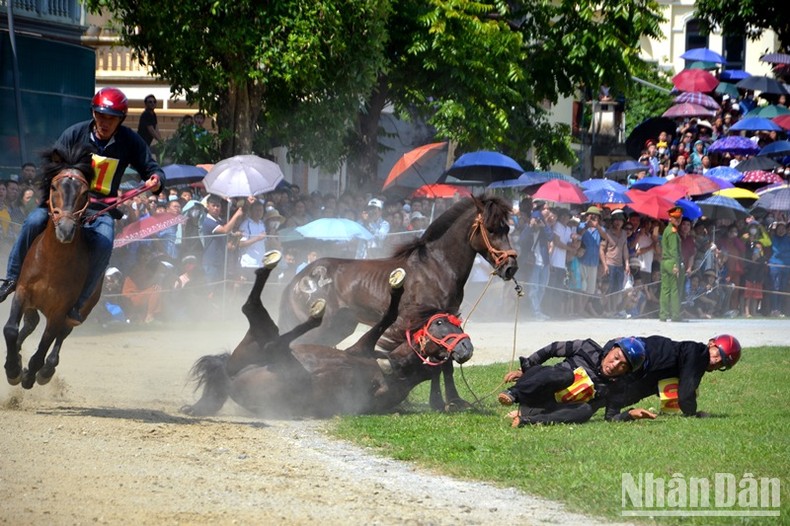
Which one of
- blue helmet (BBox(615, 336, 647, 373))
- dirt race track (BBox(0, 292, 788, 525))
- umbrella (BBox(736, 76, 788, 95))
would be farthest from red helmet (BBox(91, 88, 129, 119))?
umbrella (BBox(736, 76, 788, 95))

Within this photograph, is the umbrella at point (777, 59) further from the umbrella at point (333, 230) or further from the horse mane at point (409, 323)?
the horse mane at point (409, 323)

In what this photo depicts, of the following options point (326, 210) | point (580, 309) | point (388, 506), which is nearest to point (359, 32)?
point (326, 210)

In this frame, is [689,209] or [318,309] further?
[689,209]

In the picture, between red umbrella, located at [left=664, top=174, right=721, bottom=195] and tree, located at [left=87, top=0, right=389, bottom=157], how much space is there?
7.39 m

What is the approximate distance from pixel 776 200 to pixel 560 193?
19.9 ft

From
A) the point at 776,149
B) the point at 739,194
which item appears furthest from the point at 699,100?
the point at 739,194

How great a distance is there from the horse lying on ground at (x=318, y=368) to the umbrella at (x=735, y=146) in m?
21.5

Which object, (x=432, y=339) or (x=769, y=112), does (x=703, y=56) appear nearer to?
(x=769, y=112)

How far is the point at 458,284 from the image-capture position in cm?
1205

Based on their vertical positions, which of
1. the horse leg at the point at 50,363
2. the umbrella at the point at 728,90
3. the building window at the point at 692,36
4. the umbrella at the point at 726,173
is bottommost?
the horse leg at the point at 50,363

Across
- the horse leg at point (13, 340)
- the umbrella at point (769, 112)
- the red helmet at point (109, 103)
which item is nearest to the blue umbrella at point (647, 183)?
the umbrella at point (769, 112)

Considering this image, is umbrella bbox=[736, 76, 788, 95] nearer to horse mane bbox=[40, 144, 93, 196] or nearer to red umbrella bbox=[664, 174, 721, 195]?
red umbrella bbox=[664, 174, 721, 195]

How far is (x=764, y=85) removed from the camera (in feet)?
116

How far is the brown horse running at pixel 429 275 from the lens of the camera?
1185cm
